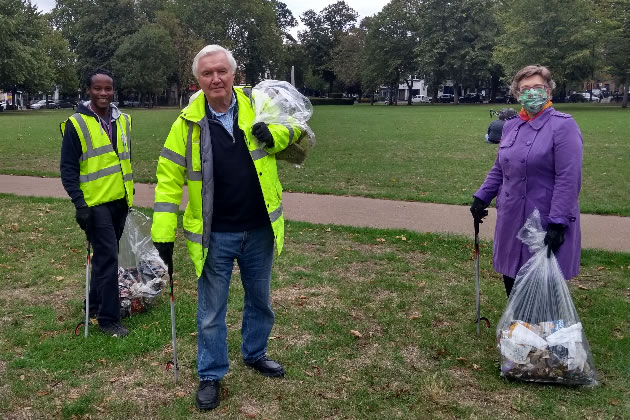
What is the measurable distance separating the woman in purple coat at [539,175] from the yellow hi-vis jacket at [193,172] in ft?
5.11

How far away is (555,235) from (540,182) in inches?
14.5

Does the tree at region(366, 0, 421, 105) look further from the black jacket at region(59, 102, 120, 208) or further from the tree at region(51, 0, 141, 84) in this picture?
the black jacket at region(59, 102, 120, 208)

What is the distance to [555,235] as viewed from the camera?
146 inches

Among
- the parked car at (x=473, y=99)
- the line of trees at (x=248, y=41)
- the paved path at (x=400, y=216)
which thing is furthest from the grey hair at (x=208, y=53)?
the parked car at (x=473, y=99)

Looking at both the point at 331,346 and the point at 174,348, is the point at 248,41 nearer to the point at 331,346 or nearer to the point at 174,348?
the point at 331,346

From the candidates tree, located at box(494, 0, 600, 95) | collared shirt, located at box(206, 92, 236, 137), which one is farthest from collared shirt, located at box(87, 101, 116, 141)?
tree, located at box(494, 0, 600, 95)

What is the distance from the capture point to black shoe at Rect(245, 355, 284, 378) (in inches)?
158

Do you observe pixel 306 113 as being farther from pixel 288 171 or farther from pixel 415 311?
pixel 288 171

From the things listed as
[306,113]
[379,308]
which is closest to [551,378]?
[379,308]

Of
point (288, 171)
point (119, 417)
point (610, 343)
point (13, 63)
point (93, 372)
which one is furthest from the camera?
point (13, 63)

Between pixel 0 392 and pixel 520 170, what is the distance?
3.61 metres

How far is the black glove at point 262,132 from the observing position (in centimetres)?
341

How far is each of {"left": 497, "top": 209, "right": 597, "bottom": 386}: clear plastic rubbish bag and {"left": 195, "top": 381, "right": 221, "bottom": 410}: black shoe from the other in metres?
1.84

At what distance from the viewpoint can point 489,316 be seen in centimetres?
508
